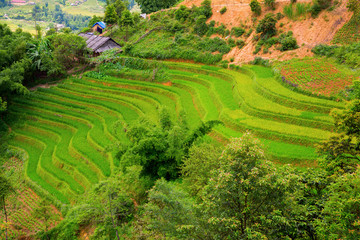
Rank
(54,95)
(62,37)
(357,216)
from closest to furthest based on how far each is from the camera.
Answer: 1. (357,216)
2. (54,95)
3. (62,37)

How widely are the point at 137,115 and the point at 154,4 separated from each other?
36759 mm

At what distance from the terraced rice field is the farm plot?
48.1 inches

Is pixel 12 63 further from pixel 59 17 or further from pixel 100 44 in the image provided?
pixel 59 17

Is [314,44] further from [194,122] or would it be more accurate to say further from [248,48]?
[194,122]

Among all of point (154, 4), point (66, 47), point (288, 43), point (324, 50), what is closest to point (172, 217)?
point (324, 50)

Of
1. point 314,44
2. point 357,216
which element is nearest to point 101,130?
point 357,216

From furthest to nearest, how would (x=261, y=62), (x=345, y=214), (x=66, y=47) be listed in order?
(x=66, y=47)
(x=261, y=62)
(x=345, y=214)

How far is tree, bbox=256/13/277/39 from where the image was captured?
29.5 m

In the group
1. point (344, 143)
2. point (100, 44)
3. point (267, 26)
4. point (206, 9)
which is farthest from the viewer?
point (100, 44)

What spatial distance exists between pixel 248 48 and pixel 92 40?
2594 cm

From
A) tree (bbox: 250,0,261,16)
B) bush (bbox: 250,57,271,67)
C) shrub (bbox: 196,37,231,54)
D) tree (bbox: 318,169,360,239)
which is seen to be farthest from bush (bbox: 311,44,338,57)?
tree (bbox: 318,169,360,239)

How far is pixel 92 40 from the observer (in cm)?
4234

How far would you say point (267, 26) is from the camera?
29719 mm

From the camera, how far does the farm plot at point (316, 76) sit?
20.2 meters
